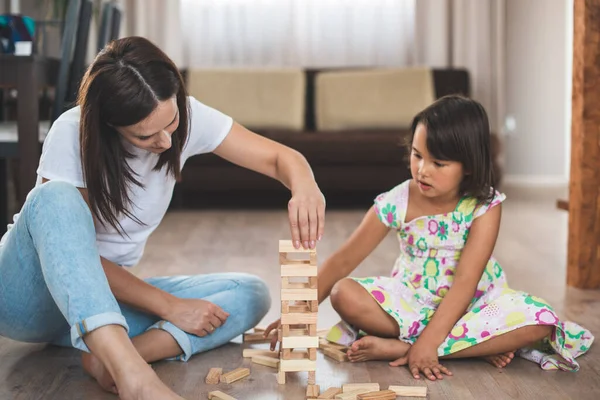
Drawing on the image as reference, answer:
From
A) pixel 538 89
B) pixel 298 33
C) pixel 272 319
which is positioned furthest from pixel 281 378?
pixel 538 89

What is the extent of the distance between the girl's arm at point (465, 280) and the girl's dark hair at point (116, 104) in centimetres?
62

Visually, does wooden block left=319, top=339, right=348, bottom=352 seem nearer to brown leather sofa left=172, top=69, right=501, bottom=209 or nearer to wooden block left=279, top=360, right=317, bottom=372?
wooden block left=279, top=360, right=317, bottom=372

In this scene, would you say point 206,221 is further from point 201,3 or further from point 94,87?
point 94,87

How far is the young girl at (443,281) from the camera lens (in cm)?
174

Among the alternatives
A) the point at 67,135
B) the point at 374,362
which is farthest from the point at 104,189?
the point at 374,362

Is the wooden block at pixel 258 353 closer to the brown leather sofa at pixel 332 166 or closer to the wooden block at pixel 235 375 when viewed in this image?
the wooden block at pixel 235 375

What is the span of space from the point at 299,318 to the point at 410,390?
24 centimetres

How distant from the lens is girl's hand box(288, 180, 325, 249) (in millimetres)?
1520

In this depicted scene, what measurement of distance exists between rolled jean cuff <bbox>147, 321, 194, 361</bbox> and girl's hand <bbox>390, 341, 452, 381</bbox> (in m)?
0.41

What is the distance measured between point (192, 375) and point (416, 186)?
62 cm

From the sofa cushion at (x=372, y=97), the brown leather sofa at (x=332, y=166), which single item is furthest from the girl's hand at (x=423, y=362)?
the sofa cushion at (x=372, y=97)

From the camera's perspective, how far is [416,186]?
6.21 ft

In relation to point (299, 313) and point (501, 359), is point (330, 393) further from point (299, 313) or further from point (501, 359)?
point (501, 359)

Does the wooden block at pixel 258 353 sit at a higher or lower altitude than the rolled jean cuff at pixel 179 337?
lower
